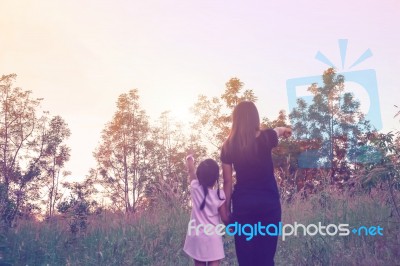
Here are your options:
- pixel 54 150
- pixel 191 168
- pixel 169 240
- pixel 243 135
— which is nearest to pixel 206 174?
pixel 191 168

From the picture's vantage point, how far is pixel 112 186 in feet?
114

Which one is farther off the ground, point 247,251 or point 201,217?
point 201,217

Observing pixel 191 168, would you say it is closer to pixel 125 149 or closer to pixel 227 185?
pixel 227 185

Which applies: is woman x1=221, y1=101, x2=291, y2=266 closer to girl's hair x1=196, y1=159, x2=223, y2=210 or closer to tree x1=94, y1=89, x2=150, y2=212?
girl's hair x1=196, y1=159, x2=223, y2=210

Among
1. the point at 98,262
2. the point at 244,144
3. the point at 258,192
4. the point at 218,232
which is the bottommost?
the point at 98,262

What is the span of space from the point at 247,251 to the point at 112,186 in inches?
1262

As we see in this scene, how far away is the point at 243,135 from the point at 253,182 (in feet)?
1.42

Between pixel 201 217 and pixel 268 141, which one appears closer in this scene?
pixel 268 141

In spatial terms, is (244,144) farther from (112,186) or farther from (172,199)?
(112,186)

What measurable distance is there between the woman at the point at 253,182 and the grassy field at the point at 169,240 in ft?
7.64

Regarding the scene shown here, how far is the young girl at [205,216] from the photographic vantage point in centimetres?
428

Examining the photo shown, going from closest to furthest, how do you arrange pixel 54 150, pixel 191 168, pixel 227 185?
pixel 227 185, pixel 191 168, pixel 54 150

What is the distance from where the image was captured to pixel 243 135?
12.8 ft

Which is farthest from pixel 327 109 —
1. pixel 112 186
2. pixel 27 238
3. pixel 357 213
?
pixel 27 238
